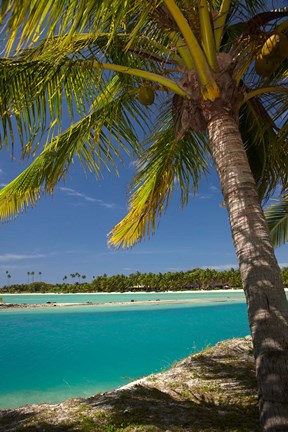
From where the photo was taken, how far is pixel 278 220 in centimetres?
865

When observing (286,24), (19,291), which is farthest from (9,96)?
(19,291)

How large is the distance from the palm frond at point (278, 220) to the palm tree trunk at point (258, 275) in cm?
601

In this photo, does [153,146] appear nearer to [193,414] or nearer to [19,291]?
[193,414]

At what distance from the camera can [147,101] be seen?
12.5ft

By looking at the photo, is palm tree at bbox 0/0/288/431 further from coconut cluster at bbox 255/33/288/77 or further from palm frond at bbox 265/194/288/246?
palm frond at bbox 265/194/288/246

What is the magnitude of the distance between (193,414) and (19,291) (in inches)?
3612

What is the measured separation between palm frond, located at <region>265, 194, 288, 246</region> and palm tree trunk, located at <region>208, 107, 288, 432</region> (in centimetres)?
601

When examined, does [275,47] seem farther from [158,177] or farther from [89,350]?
[89,350]

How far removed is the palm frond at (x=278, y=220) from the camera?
853 cm

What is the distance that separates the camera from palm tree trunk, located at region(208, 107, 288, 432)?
2.08 metres

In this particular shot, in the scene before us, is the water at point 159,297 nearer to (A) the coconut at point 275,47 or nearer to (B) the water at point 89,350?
(B) the water at point 89,350

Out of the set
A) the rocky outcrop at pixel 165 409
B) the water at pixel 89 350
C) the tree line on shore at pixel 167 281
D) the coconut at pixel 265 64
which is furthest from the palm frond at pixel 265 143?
the tree line on shore at pixel 167 281

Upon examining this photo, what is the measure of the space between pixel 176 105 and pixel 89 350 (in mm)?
12954

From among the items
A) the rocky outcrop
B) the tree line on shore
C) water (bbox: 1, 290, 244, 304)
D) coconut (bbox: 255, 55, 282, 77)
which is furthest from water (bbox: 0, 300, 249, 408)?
the tree line on shore
